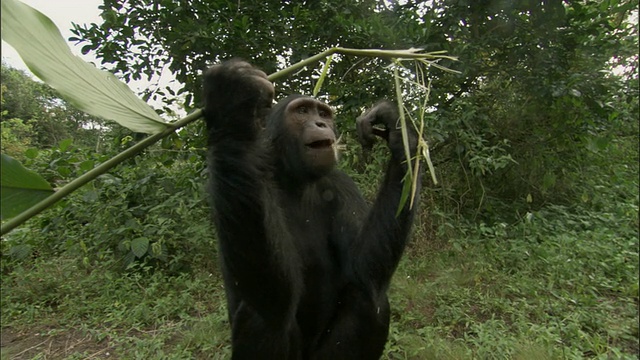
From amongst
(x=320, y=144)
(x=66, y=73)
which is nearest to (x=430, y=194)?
(x=320, y=144)

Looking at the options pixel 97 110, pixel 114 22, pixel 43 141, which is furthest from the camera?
pixel 43 141

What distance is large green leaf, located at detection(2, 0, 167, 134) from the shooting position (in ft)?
3.57

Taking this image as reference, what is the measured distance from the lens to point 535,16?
509 cm

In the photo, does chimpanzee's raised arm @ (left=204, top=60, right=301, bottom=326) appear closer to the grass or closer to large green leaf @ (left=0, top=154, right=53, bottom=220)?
large green leaf @ (left=0, top=154, right=53, bottom=220)

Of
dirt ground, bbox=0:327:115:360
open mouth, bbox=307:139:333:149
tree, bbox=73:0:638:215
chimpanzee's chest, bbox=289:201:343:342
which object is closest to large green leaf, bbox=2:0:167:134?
open mouth, bbox=307:139:333:149

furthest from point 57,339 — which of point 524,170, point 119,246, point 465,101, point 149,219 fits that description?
point 524,170

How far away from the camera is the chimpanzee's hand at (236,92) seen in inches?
84.4

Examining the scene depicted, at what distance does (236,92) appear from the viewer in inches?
84.7

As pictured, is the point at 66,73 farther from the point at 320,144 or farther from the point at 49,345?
the point at 49,345

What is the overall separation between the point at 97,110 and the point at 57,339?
12.4 ft

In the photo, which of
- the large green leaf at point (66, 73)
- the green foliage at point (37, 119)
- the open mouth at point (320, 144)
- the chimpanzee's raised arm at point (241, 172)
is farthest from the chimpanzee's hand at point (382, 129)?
the green foliage at point (37, 119)

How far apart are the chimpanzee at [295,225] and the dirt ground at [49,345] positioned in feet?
5.95

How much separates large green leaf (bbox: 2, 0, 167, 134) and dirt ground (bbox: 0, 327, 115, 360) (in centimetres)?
308

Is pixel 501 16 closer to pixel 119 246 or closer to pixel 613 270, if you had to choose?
pixel 613 270
